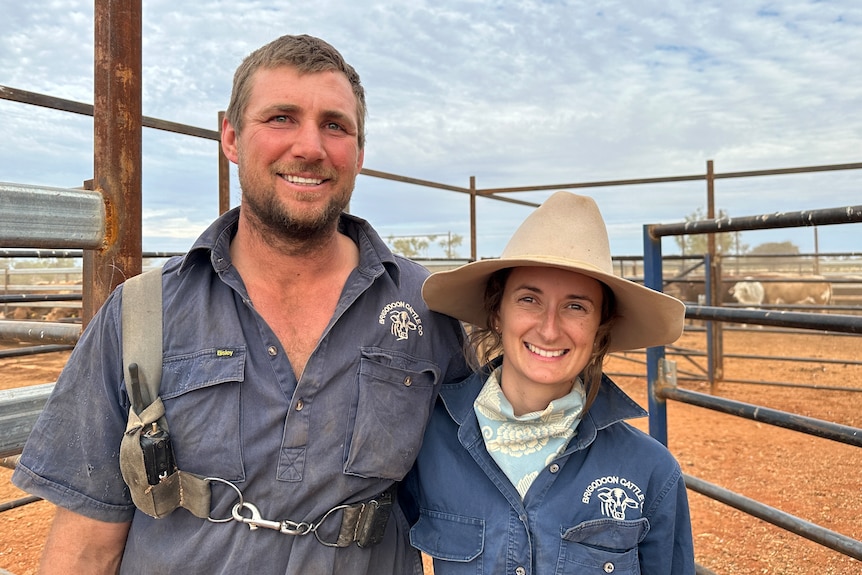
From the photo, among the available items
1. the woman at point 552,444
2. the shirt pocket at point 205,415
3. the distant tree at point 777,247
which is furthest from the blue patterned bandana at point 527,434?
the distant tree at point 777,247

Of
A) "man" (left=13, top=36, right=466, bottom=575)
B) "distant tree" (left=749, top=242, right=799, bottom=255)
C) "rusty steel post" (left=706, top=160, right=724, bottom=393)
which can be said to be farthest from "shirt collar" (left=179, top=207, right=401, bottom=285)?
"distant tree" (left=749, top=242, right=799, bottom=255)

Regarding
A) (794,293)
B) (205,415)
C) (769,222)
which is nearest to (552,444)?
(205,415)

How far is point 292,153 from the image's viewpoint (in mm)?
1473

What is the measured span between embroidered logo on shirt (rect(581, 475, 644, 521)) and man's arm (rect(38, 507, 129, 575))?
1.08 m

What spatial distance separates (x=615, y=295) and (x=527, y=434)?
43 centimetres

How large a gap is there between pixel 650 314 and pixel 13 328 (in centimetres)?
162

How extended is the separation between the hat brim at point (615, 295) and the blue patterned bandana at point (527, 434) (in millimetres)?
274

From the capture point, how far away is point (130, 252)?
1.38 meters

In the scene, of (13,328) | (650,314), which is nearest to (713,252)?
(650,314)

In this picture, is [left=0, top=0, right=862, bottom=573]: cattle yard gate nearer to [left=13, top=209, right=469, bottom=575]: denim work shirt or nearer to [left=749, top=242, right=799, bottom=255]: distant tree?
[left=13, top=209, right=469, bottom=575]: denim work shirt

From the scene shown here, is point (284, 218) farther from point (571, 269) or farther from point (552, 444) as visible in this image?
point (552, 444)

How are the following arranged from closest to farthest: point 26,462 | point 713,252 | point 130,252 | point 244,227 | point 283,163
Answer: point 26,462 < point 130,252 < point 283,163 < point 244,227 < point 713,252

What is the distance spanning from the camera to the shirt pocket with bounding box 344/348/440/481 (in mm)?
1385

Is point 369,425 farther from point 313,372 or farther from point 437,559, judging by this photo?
point 437,559
